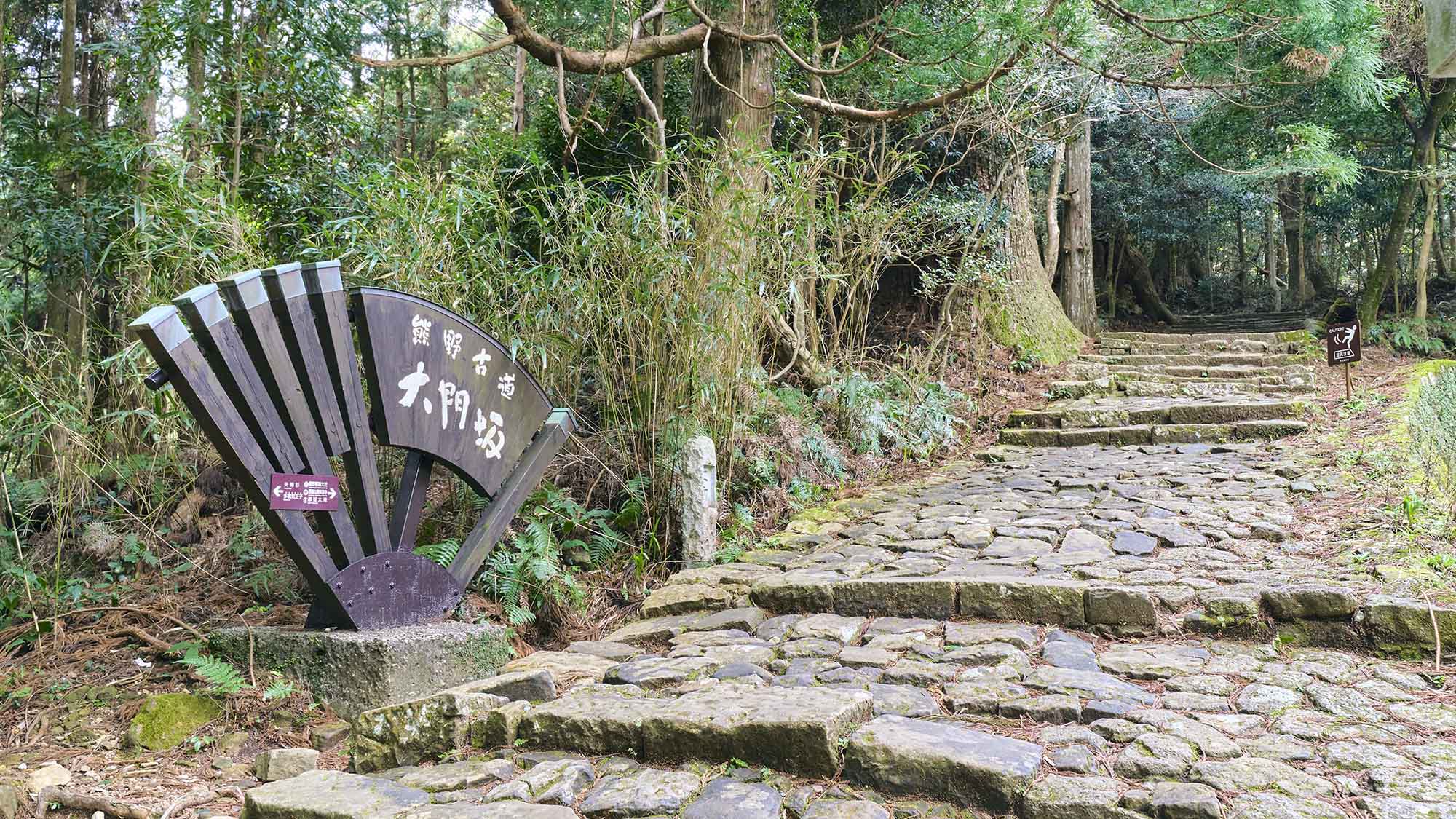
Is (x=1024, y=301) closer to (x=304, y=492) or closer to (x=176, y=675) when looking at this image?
(x=304, y=492)

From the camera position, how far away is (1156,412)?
7.55m

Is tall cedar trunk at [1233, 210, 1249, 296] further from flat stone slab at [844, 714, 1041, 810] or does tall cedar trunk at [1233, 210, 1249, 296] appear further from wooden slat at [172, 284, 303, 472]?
wooden slat at [172, 284, 303, 472]

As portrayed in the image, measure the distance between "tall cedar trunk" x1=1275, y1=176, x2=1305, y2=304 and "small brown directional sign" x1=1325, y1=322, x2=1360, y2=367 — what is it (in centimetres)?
1120

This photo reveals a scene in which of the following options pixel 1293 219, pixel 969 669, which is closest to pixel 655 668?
pixel 969 669

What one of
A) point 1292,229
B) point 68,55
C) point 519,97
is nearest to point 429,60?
point 68,55

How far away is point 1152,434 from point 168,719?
7.07m

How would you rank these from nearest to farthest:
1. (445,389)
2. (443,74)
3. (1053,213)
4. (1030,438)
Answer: (445,389)
(1030,438)
(443,74)
(1053,213)

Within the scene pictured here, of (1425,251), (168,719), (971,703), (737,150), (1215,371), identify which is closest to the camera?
(971,703)

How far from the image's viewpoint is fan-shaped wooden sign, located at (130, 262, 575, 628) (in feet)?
9.05

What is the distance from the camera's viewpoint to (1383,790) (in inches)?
73.5

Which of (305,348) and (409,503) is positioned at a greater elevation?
(305,348)

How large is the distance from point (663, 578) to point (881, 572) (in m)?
1.15

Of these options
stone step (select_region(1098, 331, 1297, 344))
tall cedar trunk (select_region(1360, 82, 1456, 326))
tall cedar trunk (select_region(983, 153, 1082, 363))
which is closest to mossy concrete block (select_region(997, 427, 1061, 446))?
tall cedar trunk (select_region(983, 153, 1082, 363))

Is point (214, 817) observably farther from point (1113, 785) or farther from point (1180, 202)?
point (1180, 202)
